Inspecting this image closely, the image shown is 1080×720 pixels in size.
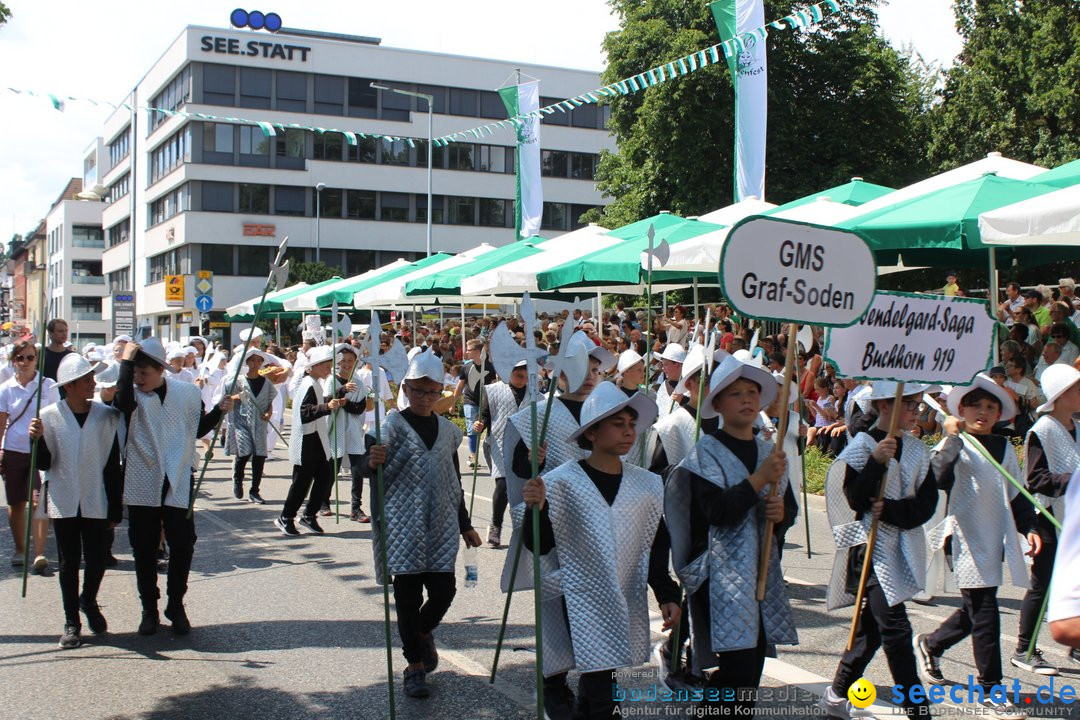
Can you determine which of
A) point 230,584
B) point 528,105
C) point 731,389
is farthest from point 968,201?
point 528,105

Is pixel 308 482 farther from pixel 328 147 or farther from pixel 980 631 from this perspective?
pixel 328 147

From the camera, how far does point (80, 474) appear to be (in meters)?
6.50

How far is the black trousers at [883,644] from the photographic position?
14.9 feet

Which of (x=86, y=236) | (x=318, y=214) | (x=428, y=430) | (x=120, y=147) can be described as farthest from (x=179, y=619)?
(x=86, y=236)

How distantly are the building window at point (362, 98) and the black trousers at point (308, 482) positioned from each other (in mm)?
46351

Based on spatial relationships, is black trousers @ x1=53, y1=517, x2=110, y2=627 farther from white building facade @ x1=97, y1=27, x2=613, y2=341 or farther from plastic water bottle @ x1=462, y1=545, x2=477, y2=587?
white building facade @ x1=97, y1=27, x2=613, y2=341

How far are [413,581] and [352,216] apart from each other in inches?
2012

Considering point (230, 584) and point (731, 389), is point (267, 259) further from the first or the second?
point (731, 389)

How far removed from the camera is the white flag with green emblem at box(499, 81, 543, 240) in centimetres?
2440

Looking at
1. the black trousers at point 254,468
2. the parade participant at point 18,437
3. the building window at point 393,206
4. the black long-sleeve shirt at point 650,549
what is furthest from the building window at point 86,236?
the black long-sleeve shirt at point 650,549

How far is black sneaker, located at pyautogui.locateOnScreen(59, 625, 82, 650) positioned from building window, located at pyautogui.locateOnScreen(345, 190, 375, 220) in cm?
5006

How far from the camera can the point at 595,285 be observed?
659 inches

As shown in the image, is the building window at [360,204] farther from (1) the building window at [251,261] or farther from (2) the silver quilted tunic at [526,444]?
(2) the silver quilted tunic at [526,444]

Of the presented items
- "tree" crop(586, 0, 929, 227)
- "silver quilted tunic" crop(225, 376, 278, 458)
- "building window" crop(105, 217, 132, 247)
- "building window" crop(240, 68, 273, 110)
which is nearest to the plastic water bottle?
"silver quilted tunic" crop(225, 376, 278, 458)
